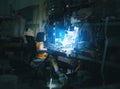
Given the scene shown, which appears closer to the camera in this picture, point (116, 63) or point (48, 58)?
point (116, 63)

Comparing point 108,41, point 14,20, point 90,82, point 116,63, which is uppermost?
point 14,20

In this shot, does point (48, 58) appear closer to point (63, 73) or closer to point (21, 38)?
point (63, 73)

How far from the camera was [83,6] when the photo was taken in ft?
46.9

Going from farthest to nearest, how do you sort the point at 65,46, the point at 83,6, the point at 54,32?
1. the point at 54,32
2. the point at 83,6
3. the point at 65,46

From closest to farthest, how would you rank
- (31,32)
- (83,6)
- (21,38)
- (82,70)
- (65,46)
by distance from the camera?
1. (82,70)
2. (65,46)
3. (83,6)
4. (21,38)
5. (31,32)

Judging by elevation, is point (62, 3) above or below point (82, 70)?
above

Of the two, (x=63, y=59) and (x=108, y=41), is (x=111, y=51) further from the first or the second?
(x=63, y=59)

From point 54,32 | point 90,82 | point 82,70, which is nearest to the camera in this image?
point 90,82

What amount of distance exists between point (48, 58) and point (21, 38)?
638 cm

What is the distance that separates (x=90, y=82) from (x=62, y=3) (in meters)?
7.79

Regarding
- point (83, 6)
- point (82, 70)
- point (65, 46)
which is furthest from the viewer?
point (83, 6)

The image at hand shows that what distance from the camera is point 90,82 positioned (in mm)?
9750

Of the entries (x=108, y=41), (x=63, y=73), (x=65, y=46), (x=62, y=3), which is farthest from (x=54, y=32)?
(x=108, y=41)

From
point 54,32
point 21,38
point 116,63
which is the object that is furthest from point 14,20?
point 116,63
